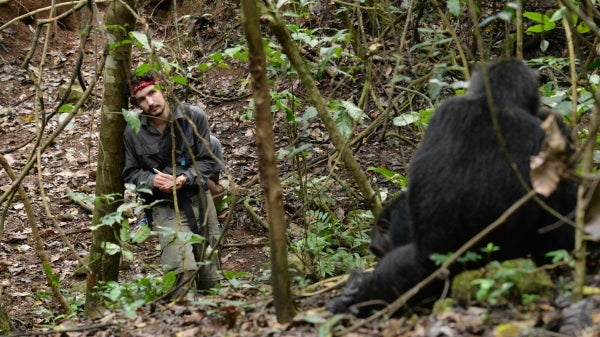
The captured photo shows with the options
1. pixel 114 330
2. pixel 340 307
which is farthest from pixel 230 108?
pixel 340 307

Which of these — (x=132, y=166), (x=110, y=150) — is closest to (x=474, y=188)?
(x=132, y=166)

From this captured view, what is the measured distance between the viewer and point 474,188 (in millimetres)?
3799

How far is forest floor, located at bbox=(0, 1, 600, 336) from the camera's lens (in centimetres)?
389

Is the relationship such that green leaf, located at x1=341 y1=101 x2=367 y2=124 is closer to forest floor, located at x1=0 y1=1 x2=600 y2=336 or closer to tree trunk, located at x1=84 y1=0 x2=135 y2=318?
forest floor, located at x1=0 y1=1 x2=600 y2=336

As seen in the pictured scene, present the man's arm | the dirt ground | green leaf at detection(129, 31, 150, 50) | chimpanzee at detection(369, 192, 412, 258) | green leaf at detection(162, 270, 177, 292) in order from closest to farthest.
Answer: chimpanzee at detection(369, 192, 412, 258), green leaf at detection(129, 31, 150, 50), green leaf at detection(162, 270, 177, 292), the man's arm, the dirt ground

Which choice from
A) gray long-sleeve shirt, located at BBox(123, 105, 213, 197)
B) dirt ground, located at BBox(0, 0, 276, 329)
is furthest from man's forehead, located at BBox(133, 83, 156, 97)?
dirt ground, located at BBox(0, 0, 276, 329)

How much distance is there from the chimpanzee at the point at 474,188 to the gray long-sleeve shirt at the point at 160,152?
114 inches

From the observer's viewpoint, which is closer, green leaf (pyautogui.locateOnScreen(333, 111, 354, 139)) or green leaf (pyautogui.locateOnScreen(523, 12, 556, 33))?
green leaf (pyautogui.locateOnScreen(523, 12, 556, 33))

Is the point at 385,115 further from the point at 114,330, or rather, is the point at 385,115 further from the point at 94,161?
the point at 94,161

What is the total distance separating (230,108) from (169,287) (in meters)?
6.10

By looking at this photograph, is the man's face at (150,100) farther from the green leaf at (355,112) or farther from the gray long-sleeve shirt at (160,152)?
the green leaf at (355,112)

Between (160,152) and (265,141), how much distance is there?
321cm

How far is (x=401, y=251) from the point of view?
4184 millimetres

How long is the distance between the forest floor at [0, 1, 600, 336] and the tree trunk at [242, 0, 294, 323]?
393 millimetres
